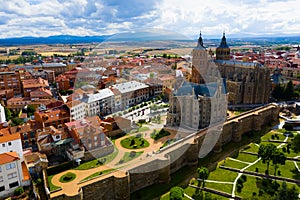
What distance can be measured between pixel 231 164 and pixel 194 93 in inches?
533

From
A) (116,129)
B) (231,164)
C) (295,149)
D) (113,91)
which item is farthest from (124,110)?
(295,149)

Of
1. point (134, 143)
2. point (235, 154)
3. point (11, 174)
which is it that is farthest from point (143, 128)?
point (11, 174)

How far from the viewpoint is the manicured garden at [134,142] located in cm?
3541

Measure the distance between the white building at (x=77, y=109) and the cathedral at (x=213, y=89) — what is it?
1690cm

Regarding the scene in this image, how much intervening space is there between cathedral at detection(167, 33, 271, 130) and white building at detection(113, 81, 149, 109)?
A: 420 inches

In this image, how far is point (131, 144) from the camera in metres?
36.0

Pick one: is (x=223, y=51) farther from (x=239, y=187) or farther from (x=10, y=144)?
(x=10, y=144)

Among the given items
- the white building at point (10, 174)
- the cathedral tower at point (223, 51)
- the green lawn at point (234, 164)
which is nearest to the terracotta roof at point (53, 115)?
the white building at point (10, 174)

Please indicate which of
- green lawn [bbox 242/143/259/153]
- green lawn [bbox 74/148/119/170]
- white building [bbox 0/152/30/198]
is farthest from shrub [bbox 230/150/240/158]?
white building [bbox 0/152/30/198]

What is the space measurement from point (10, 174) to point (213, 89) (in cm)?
3171

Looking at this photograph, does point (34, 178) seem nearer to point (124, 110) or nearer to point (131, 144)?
point (131, 144)

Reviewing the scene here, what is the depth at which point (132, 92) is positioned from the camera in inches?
2169

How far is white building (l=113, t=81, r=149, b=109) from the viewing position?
53.5 meters

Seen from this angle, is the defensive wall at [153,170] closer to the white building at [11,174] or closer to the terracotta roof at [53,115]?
the white building at [11,174]
